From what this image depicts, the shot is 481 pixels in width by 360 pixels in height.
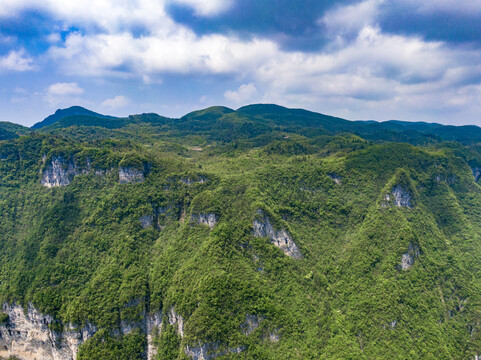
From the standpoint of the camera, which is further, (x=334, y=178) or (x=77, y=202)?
(x=334, y=178)

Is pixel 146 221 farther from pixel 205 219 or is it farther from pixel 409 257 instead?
pixel 409 257

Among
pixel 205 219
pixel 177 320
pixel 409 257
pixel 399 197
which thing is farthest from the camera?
pixel 399 197

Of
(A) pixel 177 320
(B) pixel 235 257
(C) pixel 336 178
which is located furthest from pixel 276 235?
(C) pixel 336 178

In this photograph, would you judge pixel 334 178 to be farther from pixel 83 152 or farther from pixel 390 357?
pixel 83 152

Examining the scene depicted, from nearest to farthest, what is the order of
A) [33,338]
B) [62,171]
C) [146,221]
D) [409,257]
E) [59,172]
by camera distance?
[409,257] → [33,338] → [146,221] → [62,171] → [59,172]

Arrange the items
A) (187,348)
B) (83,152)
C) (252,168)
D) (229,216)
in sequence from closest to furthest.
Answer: (187,348) < (229,216) < (83,152) < (252,168)

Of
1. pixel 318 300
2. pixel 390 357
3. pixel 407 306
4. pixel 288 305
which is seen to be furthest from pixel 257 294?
pixel 407 306
